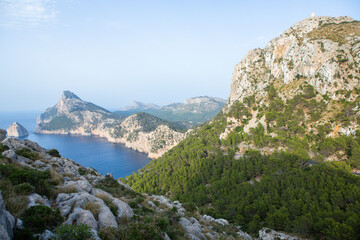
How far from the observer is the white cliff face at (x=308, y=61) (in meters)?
49.2

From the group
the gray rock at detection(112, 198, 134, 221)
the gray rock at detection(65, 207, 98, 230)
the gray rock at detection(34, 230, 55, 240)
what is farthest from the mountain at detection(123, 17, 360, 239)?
the gray rock at detection(34, 230, 55, 240)

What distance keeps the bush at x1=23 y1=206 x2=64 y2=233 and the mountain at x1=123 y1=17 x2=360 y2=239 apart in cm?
2660

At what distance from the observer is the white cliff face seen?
4919cm

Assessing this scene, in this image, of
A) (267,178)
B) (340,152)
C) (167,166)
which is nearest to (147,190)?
(167,166)

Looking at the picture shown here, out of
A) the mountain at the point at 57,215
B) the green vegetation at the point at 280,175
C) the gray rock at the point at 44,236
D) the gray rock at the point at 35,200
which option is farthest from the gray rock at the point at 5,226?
the green vegetation at the point at 280,175

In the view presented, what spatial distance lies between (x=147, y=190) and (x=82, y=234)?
165ft

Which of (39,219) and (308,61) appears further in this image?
(308,61)

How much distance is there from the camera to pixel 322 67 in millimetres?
52281

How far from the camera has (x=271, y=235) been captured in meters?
22.5

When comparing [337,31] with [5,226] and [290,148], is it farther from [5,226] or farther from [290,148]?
[5,226]

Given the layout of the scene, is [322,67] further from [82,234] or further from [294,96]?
[82,234]

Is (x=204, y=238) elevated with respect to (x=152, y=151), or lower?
elevated

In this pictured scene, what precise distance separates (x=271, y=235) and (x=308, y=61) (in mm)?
57842

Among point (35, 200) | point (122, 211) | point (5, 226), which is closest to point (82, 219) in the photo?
point (35, 200)
